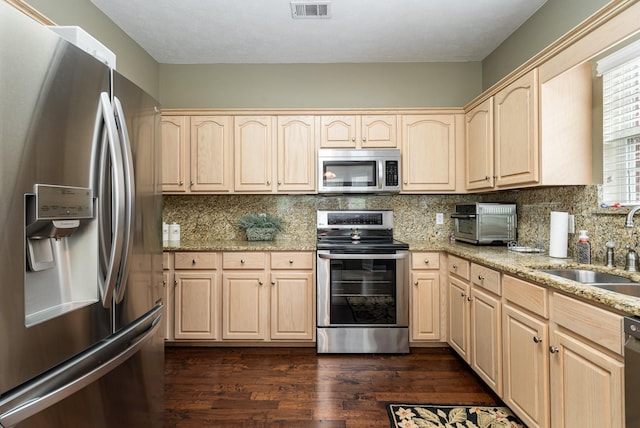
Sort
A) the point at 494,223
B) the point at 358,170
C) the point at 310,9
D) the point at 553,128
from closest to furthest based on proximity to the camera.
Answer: the point at 553,128
the point at 310,9
the point at 494,223
the point at 358,170

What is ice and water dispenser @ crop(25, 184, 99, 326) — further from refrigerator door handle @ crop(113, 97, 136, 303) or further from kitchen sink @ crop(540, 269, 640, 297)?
kitchen sink @ crop(540, 269, 640, 297)

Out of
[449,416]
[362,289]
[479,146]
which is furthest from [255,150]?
[449,416]

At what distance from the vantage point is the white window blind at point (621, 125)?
6.20 ft

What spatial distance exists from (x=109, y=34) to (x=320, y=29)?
170cm

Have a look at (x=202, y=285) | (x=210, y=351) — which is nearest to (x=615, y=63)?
(x=202, y=285)

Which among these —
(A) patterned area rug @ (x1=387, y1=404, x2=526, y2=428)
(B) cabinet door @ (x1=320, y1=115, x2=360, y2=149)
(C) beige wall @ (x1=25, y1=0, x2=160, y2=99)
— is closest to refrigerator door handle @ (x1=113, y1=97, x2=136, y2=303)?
(C) beige wall @ (x1=25, y1=0, x2=160, y2=99)

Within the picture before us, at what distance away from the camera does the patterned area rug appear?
76.9 inches

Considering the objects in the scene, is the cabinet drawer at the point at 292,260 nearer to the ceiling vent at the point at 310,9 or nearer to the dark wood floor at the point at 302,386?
the dark wood floor at the point at 302,386

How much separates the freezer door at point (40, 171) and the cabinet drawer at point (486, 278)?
6.69 feet

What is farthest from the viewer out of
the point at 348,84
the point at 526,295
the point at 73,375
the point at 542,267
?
the point at 348,84

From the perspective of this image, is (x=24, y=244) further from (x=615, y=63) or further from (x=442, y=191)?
(x=442, y=191)

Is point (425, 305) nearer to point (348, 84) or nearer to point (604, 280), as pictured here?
point (604, 280)

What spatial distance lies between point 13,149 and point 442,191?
3080mm

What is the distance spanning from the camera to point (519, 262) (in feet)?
6.68
